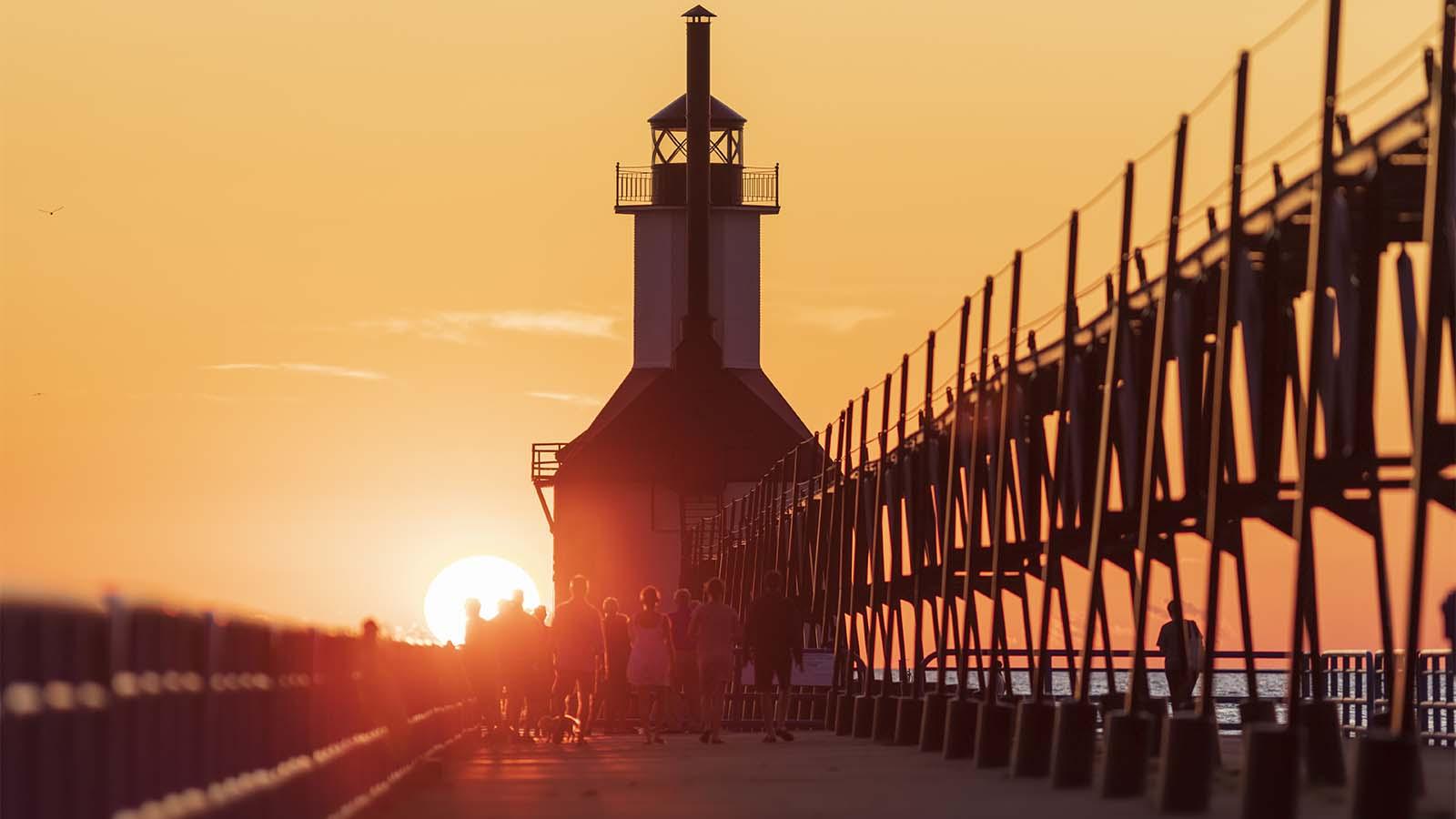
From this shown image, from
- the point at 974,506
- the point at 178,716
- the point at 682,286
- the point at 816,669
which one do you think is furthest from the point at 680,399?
the point at 178,716

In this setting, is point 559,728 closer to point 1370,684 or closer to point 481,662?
point 481,662

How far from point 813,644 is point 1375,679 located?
863 inches

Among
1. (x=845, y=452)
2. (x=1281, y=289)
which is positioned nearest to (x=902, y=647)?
(x=845, y=452)

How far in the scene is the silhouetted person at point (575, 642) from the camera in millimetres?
34062

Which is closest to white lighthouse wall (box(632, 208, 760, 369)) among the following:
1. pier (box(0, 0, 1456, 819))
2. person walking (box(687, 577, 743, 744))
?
pier (box(0, 0, 1456, 819))

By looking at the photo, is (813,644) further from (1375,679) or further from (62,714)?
(62,714)

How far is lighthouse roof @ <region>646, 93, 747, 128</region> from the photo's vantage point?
348 ft

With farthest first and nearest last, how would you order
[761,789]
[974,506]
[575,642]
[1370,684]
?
[1370,684] < [575,642] < [974,506] < [761,789]

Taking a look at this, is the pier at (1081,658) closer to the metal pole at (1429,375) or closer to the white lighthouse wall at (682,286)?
the metal pole at (1429,375)

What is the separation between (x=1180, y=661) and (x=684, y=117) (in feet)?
242

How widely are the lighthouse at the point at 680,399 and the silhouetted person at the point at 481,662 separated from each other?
61.2m

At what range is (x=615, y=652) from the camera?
3684 cm

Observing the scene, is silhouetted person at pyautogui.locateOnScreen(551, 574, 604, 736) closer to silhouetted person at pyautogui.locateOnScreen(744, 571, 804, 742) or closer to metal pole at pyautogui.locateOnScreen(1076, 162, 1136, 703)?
silhouetted person at pyautogui.locateOnScreen(744, 571, 804, 742)

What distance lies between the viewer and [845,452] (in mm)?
47125
